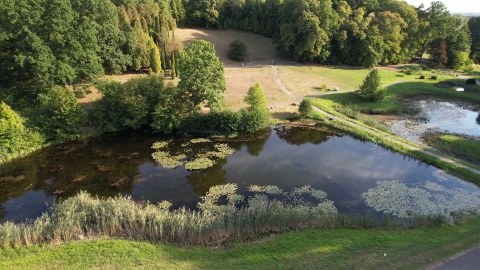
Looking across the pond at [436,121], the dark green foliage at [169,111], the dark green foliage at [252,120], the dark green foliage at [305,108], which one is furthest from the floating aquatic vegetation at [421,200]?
the dark green foliage at [169,111]

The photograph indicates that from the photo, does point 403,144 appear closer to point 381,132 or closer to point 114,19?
point 381,132

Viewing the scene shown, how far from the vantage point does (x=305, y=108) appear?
37219mm

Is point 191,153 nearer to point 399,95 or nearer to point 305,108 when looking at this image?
point 305,108

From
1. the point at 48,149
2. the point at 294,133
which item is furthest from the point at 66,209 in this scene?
the point at 294,133

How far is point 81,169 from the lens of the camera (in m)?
26.1

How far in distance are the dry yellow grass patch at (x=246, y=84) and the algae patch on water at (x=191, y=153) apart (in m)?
8.79

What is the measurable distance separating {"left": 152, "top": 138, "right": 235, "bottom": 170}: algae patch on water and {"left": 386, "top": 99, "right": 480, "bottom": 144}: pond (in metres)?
19.0

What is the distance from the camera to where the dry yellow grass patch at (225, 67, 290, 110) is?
1591 inches

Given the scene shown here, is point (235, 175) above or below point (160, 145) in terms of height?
below

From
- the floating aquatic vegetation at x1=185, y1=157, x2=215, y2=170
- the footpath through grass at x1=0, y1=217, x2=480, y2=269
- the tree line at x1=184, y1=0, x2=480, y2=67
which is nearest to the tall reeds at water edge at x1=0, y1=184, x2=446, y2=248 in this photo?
the footpath through grass at x1=0, y1=217, x2=480, y2=269

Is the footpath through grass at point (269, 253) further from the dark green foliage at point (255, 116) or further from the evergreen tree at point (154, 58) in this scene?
the evergreen tree at point (154, 58)

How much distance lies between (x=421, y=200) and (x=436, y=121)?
2027 centimetres

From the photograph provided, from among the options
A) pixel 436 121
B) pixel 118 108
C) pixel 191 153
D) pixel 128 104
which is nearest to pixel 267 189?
pixel 191 153

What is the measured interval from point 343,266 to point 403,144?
64.2 feet
